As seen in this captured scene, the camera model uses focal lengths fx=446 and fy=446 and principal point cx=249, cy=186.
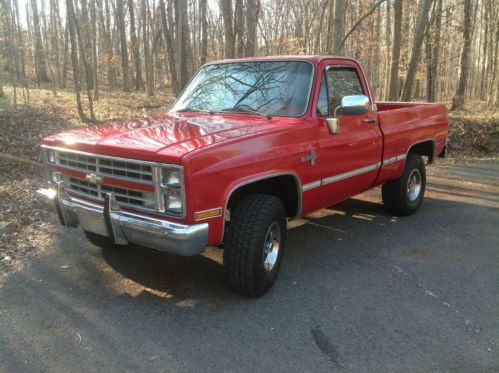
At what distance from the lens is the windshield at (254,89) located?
4262mm


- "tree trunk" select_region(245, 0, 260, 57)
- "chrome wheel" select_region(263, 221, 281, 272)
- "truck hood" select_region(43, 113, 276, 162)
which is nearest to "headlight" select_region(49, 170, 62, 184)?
"truck hood" select_region(43, 113, 276, 162)

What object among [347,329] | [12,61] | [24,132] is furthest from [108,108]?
[347,329]

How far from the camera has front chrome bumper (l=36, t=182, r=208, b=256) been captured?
10.0 feet

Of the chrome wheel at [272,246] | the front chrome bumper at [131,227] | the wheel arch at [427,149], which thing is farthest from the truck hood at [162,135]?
the wheel arch at [427,149]

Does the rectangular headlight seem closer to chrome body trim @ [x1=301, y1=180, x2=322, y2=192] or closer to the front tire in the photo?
the front tire

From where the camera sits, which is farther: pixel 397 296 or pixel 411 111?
pixel 411 111

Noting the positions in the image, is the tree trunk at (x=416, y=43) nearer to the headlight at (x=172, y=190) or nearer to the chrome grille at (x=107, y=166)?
the chrome grille at (x=107, y=166)

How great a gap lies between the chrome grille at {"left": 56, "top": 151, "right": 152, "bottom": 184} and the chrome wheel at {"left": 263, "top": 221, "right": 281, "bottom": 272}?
1169 mm

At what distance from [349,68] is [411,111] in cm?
126

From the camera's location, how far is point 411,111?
5.78 meters

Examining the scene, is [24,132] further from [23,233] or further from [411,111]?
[411,111]

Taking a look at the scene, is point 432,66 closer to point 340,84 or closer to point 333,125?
point 340,84

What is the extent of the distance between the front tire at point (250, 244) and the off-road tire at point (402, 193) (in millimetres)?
2696

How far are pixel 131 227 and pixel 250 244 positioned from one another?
0.90m
